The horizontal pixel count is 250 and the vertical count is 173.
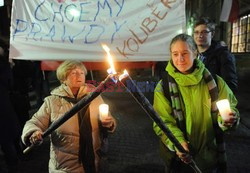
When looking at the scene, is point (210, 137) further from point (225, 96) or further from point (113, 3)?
point (113, 3)

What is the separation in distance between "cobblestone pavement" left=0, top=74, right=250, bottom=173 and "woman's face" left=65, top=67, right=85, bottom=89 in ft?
6.91

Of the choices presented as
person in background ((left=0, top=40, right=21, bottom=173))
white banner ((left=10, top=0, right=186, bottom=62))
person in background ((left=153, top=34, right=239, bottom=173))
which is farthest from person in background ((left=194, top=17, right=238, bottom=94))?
person in background ((left=0, top=40, right=21, bottom=173))

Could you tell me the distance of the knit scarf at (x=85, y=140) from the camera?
2.14 metres

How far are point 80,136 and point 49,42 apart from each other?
4.51ft

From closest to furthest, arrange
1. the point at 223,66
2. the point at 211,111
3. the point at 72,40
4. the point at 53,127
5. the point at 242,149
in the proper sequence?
the point at 53,127
the point at 211,111
the point at 223,66
the point at 72,40
the point at 242,149

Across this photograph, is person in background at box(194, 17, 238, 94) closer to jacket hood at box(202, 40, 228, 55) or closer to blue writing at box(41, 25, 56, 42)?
jacket hood at box(202, 40, 228, 55)

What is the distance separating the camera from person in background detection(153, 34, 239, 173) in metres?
1.98

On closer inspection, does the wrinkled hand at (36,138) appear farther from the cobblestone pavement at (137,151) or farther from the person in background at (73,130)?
the cobblestone pavement at (137,151)

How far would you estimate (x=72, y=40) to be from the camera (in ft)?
9.75

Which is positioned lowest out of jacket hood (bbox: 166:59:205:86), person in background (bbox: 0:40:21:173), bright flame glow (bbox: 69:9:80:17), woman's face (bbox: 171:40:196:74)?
person in background (bbox: 0:40:21:173)

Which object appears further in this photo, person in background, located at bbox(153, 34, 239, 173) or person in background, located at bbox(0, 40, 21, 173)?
person in background, located at bbox(0, 40, 21, 173)

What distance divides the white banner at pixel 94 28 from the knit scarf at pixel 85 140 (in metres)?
0.94

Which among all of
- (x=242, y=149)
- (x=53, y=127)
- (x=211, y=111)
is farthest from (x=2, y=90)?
(x=242, y=149)

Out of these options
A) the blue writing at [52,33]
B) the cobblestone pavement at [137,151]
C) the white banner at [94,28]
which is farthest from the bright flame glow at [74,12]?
the cobblestone pavement at [137,151]
